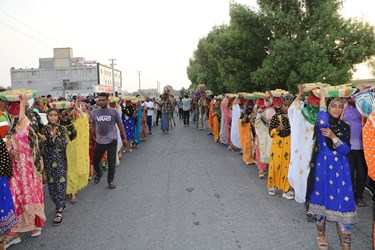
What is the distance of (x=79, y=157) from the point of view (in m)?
6.73

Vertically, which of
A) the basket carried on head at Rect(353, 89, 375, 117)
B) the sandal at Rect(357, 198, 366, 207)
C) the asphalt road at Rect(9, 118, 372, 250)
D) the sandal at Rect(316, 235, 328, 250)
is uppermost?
the basket carried on head at Rect(353, 89, 375, 117)

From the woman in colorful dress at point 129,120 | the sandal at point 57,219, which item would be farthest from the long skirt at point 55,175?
the woman in colorful dress at point 129,120

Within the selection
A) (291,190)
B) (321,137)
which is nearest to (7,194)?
(321,137)

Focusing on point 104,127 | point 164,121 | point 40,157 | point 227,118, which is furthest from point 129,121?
point 40,157

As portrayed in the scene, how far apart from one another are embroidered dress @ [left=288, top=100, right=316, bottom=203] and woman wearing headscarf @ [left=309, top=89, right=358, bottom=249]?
129 centimetres

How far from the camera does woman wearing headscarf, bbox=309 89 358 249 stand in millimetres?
4004

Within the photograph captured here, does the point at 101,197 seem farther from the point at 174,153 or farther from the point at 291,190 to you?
the point at 174,153

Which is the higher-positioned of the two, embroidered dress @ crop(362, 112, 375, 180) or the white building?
the white building

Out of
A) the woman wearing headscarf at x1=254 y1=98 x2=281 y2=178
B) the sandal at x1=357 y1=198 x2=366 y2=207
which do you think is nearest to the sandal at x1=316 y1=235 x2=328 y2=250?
the sandal at x1=357 y1=198 x2=366 y2=207

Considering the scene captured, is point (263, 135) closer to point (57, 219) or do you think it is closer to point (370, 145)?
point (370, 145)

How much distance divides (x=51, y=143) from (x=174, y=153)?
6.44 m

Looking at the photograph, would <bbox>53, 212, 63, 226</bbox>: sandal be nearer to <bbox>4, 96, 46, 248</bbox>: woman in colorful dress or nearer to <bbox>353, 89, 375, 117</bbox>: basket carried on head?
<bbox>4, 96, 46, 248</bbox>: woman in colorful dress

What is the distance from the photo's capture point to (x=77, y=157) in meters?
6.67

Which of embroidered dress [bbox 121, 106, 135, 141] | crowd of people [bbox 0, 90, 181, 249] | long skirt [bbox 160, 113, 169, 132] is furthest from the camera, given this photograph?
long skirt [bbox 160, 113, 169, 132]
